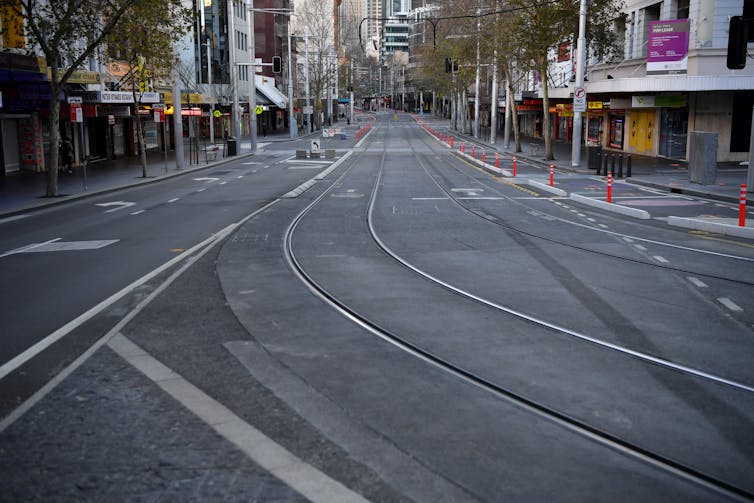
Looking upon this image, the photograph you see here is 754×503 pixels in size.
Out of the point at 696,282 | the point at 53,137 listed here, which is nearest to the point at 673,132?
the point at 53,137

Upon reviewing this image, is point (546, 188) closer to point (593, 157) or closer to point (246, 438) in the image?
point (593, 157)

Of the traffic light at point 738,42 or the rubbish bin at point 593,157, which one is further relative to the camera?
the rubbish bin at point 593,157

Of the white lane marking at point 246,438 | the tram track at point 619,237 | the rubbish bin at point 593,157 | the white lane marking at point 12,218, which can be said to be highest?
the rubbish bin at point 593,157

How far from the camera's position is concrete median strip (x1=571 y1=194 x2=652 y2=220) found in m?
22.4

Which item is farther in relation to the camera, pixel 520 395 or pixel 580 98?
pixel 580 98

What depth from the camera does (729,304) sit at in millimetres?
11977

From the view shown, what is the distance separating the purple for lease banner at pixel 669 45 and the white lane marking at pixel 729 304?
31365mm

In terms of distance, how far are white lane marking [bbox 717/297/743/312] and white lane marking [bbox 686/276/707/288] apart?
91 cm

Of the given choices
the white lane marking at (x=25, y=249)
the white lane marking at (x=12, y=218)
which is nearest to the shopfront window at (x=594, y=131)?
the white lane marking at (x=12, y=218)

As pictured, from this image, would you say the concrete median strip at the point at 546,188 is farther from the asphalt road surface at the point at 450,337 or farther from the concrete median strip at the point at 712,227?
the concrete median strip at the point at 712,227

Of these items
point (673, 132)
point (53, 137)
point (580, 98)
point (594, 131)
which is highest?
point (580, 98)

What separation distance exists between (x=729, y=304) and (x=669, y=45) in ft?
104

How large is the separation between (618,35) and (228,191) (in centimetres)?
3382

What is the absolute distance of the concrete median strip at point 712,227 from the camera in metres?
18.8
